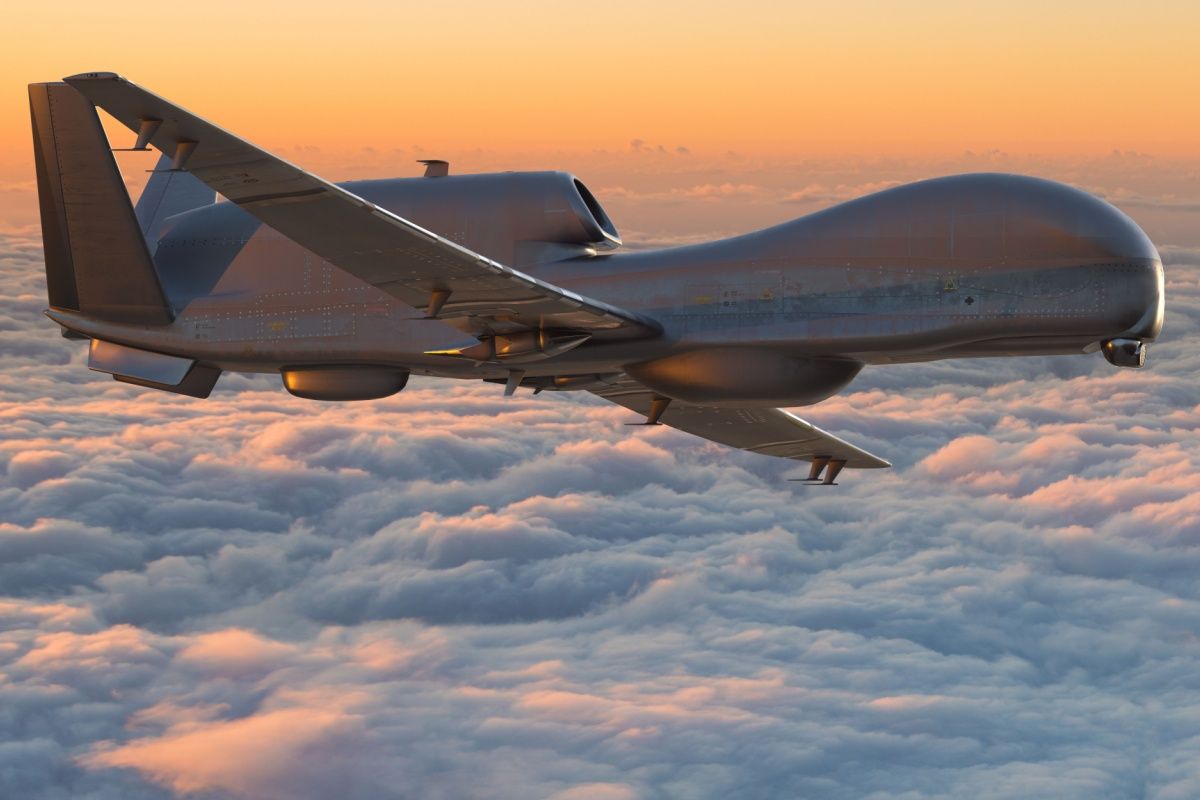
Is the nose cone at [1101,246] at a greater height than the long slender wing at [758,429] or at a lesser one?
greater

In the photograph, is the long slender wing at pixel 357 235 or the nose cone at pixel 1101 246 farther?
the nose cone at pixel 1101 246

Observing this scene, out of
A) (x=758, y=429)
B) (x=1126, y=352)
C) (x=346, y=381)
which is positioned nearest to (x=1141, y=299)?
(x=1126, y=352)

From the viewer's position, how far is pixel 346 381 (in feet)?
102

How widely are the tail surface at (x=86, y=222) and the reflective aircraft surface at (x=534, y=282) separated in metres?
0.05

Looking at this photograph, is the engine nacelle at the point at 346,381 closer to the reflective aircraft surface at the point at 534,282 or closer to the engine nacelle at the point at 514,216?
the reflective aircraft surface at the point at 534,282

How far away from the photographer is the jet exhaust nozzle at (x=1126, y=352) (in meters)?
26.6

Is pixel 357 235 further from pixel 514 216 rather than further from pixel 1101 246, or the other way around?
pixel 1101 246

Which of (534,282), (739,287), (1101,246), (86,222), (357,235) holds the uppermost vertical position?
(1101,246)

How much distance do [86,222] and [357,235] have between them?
993 centimetres

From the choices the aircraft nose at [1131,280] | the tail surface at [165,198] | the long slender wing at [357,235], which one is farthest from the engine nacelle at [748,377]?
the tail surface at [165,198]

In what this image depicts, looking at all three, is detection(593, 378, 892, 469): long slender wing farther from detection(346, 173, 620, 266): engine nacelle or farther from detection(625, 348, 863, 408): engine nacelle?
detection(346, 173, 620, 266): engine nacelle

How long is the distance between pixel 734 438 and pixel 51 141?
19161 mm

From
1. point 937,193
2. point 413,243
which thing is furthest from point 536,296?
point 937,193

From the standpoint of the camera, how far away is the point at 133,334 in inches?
1247
